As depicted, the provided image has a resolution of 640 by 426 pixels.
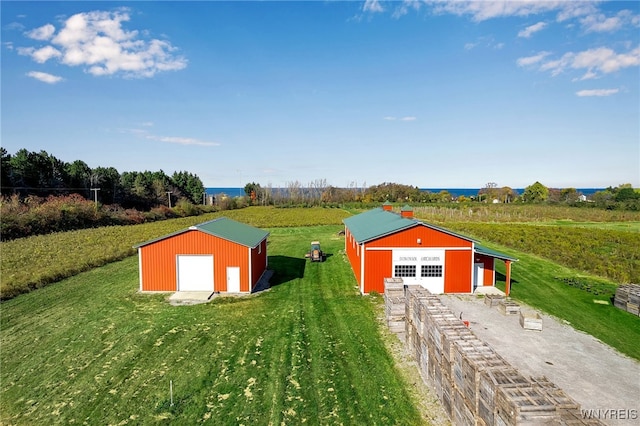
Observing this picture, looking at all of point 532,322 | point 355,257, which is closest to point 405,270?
point 355,257

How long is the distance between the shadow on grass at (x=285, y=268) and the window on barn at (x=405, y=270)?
717cm

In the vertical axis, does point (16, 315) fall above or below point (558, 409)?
below

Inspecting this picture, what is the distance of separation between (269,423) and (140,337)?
819cm

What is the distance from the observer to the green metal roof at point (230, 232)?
2080 cm

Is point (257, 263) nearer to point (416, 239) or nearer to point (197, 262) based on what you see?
point (197, 262)

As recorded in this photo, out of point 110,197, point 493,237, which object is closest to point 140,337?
point 493,237

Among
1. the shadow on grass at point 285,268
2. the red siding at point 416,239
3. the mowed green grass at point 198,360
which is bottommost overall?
the mowed green grass at point 198,360

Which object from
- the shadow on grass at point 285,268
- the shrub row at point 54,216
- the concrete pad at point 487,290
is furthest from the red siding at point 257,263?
the shrub row at point 54,216

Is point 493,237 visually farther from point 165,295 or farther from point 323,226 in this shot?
point 165,295

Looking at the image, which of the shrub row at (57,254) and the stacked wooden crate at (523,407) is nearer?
the stacked wooden crate at (523,407)

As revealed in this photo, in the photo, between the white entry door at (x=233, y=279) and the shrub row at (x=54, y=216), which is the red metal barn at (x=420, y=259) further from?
the shrub row at (x=54, y=216)

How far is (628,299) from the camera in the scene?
58.4 feet

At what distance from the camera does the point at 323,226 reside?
55.6 meters

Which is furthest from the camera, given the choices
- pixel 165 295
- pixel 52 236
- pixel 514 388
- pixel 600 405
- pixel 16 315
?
pixel 52 236
